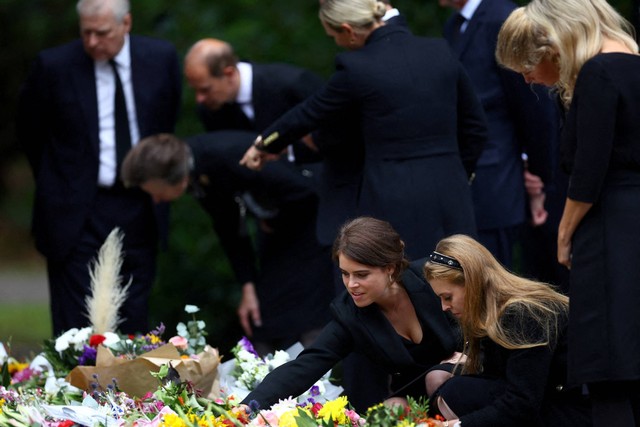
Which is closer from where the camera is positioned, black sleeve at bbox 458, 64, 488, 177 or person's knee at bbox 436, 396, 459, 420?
person's knee at bbox 436, 396, 459, 420

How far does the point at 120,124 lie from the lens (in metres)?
6.17

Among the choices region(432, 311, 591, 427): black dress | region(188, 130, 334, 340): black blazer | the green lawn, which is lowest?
the green lawn

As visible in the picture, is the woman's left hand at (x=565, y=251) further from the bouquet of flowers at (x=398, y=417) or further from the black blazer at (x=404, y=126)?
the black blazer at (x=404, y=126)

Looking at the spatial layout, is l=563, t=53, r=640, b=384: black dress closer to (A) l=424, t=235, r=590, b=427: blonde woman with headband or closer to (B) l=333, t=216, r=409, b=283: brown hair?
(A) l=424, t=235, r=590, b=427: blonde woman with headband

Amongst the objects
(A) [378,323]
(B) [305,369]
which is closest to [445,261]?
(A) [378,323]

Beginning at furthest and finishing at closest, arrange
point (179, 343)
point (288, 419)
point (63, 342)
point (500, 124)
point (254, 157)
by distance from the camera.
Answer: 1. point (500, 124)
2. point (254, 157)
3. point (63, 342)
4. point (179, 343)
5. point (288, 419)

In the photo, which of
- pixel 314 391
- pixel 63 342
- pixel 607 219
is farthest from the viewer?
pixel 63 342

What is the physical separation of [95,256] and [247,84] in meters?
1.09

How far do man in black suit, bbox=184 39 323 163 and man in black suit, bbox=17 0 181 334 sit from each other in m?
0.29

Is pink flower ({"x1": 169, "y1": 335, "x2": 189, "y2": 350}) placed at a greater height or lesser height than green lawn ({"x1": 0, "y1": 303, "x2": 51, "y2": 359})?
greater

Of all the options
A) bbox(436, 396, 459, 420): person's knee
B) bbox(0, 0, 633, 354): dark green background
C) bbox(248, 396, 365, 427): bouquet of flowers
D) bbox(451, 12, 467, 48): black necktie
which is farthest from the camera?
bbox(0, 0, 633, 354): dark green background

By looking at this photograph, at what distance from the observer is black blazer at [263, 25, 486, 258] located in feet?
16.2

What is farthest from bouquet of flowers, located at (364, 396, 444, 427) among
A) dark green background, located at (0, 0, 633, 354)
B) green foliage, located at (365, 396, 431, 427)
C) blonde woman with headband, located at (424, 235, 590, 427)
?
dark green background, located at (0, 0, 633, 354)

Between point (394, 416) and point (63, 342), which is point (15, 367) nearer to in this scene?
point (63, 342)
